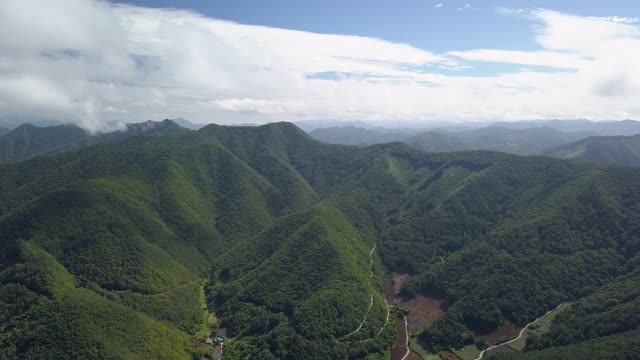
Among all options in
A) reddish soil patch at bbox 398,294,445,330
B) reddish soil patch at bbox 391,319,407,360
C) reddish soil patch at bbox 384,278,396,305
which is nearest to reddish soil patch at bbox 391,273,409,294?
reddish soil patch at bbox 384,278,396,305

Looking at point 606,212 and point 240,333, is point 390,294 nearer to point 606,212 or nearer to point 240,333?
point 240,333

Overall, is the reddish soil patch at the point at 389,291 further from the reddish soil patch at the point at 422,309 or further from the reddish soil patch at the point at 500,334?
the reddish soil patch at the point at 500,334

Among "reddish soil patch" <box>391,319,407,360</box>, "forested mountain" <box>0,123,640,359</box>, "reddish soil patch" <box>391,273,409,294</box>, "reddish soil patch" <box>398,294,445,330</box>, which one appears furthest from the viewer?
"reddish soil patch" <box>391,273,409,294</box>

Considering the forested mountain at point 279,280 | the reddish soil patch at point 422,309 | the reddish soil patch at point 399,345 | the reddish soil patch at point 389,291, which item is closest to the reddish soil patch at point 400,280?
the reddish soil patch at point 389,291

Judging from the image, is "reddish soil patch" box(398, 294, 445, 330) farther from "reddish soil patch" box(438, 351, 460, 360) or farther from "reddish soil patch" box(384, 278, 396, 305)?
"reddish soil patch" box(438, 351, 460, 360)

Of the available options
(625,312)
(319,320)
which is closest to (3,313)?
(319,320)
